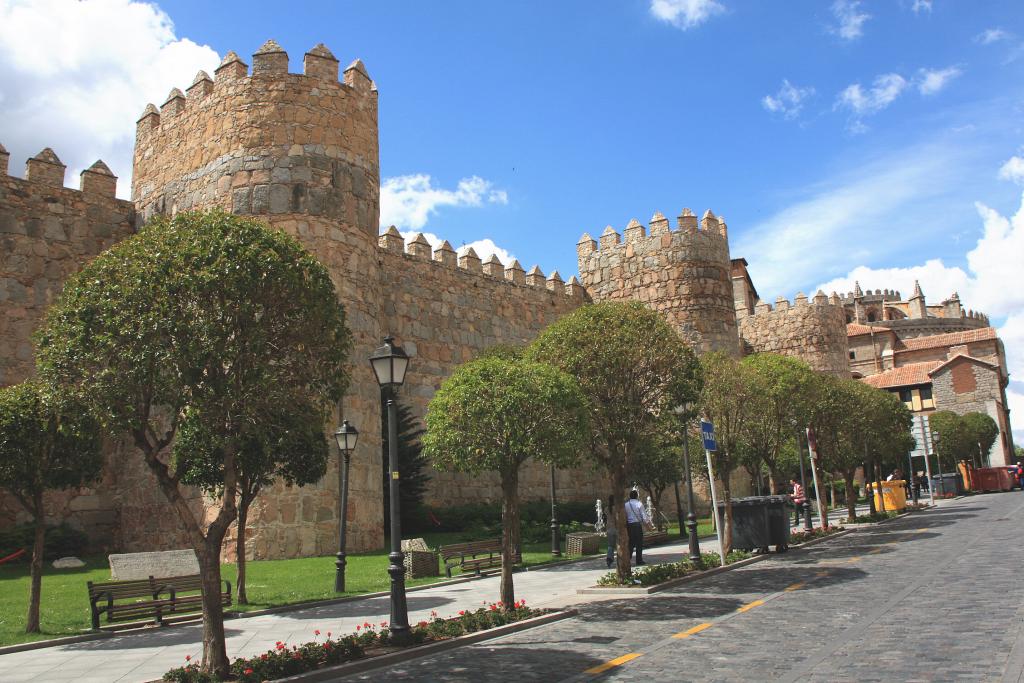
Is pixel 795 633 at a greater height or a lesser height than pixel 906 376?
lesser

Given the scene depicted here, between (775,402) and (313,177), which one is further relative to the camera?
(775,402)

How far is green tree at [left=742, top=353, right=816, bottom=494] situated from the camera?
65.4 feet

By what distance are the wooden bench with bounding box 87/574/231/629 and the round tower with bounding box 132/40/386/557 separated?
481 cm

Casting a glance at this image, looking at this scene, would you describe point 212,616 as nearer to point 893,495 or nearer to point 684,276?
point 684,276

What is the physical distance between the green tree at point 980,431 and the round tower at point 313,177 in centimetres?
4349

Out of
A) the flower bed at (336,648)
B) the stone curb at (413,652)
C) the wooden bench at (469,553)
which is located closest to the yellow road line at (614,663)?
the stone curb at (413,652)

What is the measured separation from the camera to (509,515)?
11305 mm

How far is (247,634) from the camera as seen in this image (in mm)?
9961

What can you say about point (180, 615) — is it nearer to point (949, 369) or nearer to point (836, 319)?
point (836, 319)

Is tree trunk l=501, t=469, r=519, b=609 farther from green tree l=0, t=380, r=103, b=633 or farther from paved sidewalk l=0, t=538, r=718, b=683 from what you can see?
green tree l=0, t=380, r=103, b=633

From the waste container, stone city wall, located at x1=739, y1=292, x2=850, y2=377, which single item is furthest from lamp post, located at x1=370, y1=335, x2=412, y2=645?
stone city wall, located at x1=739, y1=292, x2=850, y2=377

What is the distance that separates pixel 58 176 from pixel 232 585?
1084cm

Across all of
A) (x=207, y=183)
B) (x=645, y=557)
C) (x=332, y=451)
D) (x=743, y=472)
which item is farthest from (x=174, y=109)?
(x=743, y=472)

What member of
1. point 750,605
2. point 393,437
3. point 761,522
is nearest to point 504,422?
point 393,437
